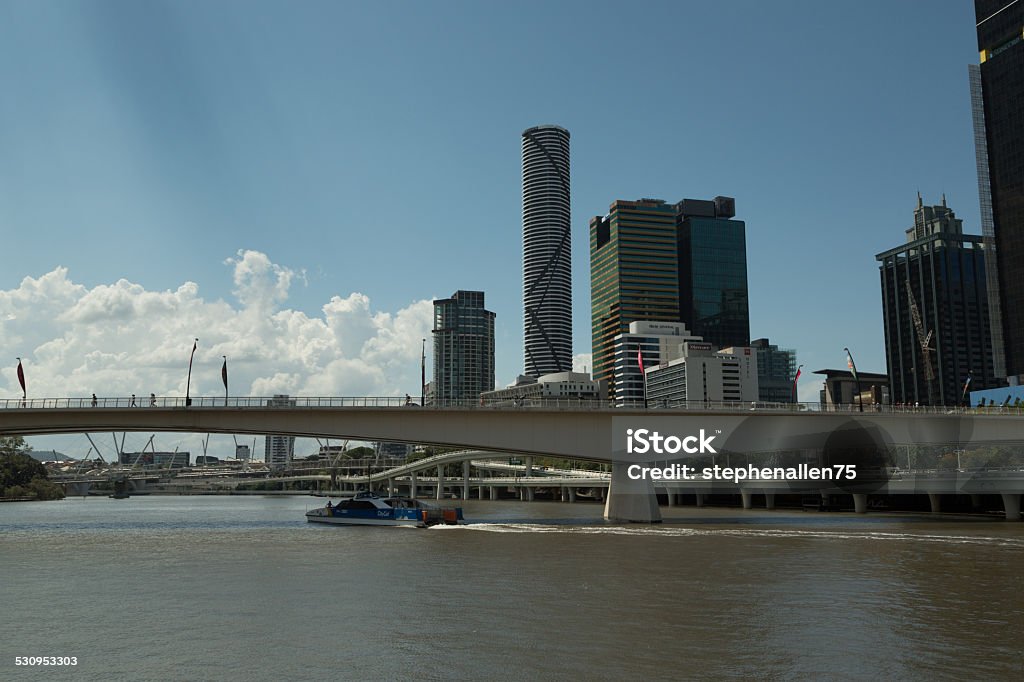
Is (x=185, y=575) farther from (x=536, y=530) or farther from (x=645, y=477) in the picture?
(x=645, y=477)

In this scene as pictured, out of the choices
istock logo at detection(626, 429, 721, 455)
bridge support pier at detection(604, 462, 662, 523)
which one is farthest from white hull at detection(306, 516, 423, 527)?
istock logo at detection(626, 429, 721, 455)

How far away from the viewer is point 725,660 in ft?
70.0

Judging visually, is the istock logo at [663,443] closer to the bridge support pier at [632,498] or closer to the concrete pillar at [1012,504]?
the bridge support pier at [632,498]

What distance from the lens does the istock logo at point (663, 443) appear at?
68.6 m

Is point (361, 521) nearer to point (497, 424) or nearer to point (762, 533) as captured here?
point (497, 424)

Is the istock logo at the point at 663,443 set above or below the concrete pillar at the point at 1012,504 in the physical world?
above

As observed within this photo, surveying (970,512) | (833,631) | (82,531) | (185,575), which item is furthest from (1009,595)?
(82,531)

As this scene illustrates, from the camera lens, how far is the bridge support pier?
68.8 meters

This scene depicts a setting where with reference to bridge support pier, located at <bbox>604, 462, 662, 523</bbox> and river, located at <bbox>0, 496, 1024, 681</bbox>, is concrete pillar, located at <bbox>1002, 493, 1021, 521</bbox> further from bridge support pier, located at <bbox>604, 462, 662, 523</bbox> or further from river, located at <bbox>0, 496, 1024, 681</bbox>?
bridge support pier, located at <bbox>604, 462, 662, 523</bbox>

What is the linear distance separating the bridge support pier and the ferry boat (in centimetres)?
1527

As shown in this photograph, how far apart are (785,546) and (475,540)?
1941cm

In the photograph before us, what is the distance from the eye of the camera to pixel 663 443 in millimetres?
71375

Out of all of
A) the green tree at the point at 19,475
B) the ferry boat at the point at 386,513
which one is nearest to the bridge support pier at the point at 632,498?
the ferry boat at the point at 386,513

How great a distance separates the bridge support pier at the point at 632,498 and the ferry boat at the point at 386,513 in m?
15.3
